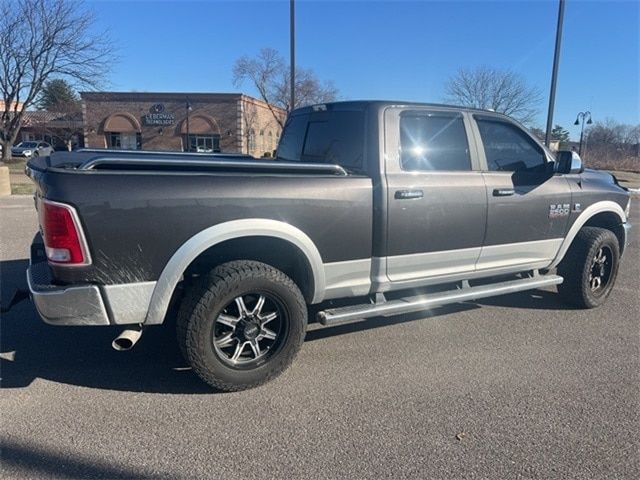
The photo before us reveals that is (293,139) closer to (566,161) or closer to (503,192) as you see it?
(503,192)

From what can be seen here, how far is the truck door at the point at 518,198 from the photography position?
442cm

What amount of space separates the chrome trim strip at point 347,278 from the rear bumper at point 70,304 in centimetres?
154

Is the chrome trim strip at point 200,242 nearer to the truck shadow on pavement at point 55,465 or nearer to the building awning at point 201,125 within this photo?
the truck shadow on pavement at point 55,465

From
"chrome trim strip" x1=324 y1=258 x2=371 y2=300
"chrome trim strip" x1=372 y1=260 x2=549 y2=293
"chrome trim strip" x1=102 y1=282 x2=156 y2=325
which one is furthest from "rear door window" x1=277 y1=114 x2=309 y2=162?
"chrome trim strip" x1=102 y1=282 x2=156 y2=325

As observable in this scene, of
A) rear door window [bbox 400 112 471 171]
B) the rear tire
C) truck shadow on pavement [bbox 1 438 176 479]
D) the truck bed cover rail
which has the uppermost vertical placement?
rear door window [bbox 400 112 471 171]

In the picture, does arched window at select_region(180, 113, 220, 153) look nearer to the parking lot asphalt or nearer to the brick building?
the brick building

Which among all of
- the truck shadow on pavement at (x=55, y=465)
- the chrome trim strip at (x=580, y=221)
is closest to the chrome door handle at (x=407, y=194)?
the chrome trim strip at (x=580, y=221)

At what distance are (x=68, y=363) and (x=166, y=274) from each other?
4.37 feet

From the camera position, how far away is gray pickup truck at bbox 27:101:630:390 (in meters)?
2.96

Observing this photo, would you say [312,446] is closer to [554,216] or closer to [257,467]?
[257,467]

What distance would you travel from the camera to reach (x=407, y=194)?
12.6ft

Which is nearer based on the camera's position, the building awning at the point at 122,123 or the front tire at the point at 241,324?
the front tire at the point at 241,324


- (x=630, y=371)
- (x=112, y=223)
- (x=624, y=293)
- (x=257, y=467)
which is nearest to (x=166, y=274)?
(x=112, y=223)

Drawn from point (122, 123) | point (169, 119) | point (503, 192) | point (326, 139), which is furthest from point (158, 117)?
point (503, 192)
